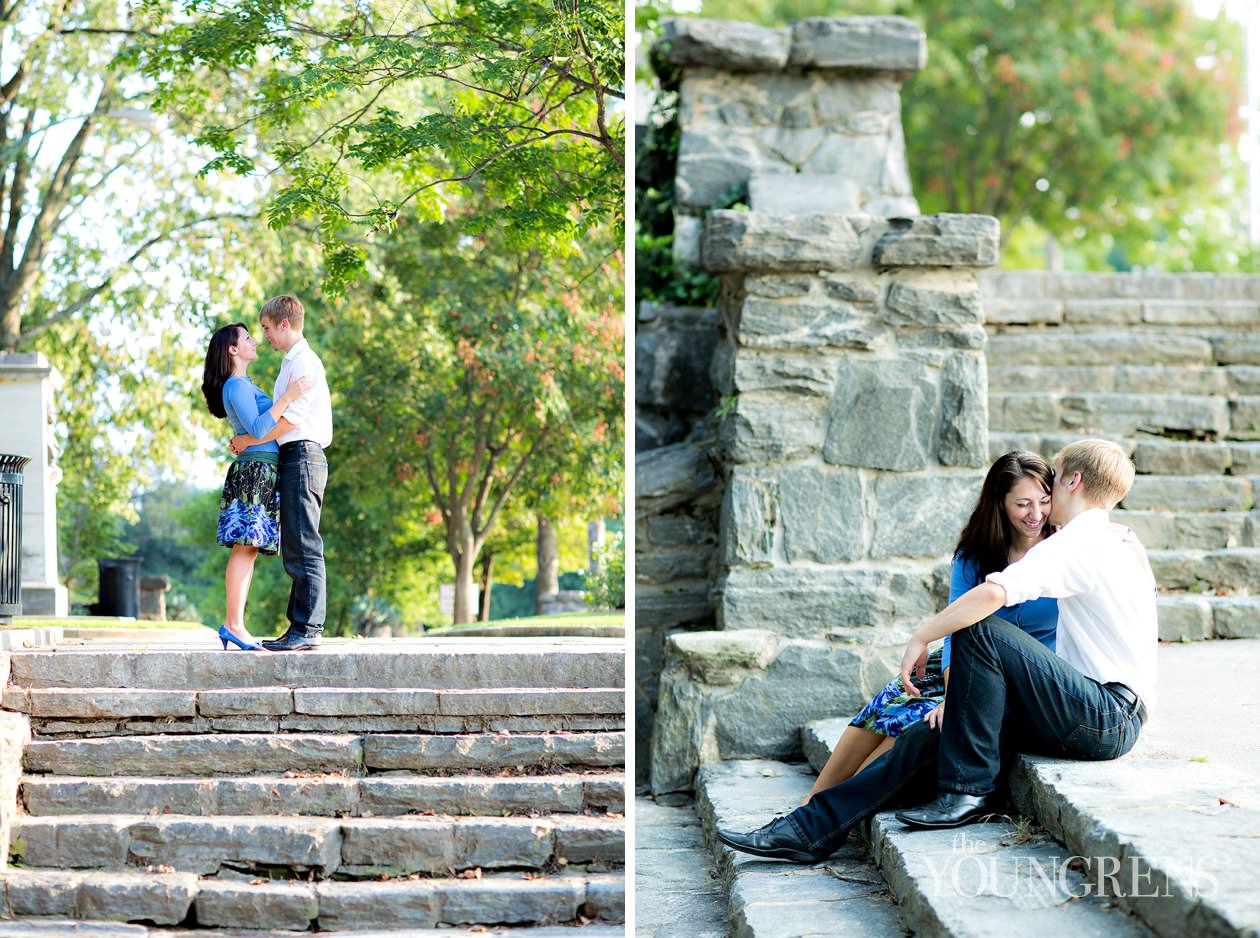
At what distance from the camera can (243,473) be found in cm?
467

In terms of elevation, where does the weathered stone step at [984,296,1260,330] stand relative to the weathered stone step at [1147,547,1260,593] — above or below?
above

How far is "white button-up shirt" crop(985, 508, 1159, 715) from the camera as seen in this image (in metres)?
3.12

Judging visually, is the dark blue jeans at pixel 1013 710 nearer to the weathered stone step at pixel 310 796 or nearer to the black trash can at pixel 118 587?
the weathered stone step at pixel 310 796

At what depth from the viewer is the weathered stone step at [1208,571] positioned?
16.7ft

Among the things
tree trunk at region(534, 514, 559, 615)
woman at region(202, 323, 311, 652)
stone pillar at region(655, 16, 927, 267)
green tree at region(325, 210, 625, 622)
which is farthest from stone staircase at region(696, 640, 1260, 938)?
tree trunk at region(534, 514, 559, 615)

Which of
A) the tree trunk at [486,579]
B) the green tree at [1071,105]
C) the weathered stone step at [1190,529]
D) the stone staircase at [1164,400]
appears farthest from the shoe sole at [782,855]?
the tree trunk at [486,579]

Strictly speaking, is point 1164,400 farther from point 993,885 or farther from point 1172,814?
point 993,885

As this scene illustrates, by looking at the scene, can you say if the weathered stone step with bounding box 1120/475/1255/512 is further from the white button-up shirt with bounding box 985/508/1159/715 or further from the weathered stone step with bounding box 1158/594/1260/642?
the white button-up shirt with bounding box 985/508/1159/715

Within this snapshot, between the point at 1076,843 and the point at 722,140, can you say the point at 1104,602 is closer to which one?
the point at 1076,843

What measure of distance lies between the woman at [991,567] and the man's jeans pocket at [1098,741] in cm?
49

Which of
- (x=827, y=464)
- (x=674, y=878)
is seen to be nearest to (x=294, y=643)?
(x=674, y=878)

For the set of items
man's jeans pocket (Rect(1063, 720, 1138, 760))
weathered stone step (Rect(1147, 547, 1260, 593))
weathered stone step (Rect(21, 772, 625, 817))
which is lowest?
weathered stone step (Rect(21, 772, 625, 817))

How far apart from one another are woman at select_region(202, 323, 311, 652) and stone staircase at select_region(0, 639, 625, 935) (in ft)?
0.99

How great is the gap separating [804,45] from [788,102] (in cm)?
30
